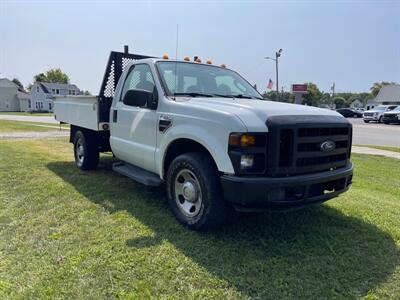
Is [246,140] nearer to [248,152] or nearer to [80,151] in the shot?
[248,152]

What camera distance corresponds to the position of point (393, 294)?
2820 millimetres

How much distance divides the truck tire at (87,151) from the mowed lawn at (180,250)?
1.37 metres

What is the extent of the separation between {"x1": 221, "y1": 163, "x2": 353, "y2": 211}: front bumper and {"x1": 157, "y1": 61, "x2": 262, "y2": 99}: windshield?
1664 mm

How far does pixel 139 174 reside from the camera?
4875 mm

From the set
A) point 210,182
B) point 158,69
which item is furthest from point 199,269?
point 158,69

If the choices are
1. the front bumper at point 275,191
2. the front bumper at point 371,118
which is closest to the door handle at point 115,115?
the front bumper at point 275,191

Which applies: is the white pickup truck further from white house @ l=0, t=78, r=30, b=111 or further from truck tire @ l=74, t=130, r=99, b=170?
white house @ l=0, t=78, r=30, b=111

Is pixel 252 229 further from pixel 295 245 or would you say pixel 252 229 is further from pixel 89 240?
pixel 89 240

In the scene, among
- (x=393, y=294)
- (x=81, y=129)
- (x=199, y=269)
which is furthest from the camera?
(x=81, y=129)

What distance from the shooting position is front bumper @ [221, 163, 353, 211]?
10.5 ft

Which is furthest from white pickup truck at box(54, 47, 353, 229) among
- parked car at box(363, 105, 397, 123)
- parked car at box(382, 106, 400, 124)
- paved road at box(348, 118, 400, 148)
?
parked car at box(363, 105, 397, 123)

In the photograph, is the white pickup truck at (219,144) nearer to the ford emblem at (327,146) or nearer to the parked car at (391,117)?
the ford emblem at (327,146)

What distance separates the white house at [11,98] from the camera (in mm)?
75875

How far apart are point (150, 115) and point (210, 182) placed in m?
1.45
